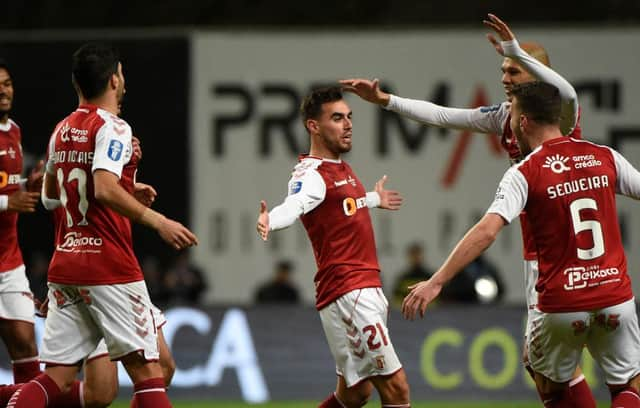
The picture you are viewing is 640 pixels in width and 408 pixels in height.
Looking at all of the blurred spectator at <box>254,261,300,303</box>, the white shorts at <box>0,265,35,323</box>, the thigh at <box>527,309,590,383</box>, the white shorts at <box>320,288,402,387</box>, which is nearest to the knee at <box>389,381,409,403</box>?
the white shorts at <box>320,288,402,387</box>

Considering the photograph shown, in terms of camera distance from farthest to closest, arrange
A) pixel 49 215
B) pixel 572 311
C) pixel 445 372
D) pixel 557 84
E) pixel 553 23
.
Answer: pixel 553 23, pixel 49 215, pixel 445 372, pixel 557 84, pixel 572 311

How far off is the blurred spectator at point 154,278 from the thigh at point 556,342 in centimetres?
815

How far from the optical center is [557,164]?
5.60 m

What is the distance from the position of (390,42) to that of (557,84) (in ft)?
28.3

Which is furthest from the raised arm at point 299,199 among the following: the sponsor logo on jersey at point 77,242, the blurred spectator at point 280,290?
the blurred spectator at point 280,290

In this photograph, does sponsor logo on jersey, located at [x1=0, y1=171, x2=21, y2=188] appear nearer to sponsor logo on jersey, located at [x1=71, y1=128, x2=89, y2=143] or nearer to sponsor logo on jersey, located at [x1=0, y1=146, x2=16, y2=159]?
sponsor logo on jersey, located at [x1=0, y1=146, x2=16, y2=159]

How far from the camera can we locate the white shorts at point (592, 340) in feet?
18.4

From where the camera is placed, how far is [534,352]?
5.85 metres

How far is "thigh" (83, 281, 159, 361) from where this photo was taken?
19.0ft

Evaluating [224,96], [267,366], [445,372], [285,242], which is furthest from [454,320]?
[224,96]

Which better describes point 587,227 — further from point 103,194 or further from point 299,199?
point 103,194

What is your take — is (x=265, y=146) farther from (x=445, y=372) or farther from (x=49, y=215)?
(x=445, y=372)

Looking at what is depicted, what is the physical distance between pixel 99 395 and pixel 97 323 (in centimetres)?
55

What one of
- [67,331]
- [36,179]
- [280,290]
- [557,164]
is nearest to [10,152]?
[36,179]
